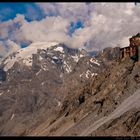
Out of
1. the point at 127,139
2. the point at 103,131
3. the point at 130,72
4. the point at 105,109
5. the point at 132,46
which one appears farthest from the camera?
the point at 132,46

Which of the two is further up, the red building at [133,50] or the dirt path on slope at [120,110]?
the red building at [133,50]

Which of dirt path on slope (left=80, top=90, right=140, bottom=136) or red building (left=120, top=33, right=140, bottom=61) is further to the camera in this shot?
red building (left=120, top=33, right=140, bottom=61)

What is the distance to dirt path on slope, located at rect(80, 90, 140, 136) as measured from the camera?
396ft

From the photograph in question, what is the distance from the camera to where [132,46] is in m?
163

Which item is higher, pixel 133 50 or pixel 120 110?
pixel 133 50

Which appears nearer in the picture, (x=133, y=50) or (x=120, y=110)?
(x=120, y=110)

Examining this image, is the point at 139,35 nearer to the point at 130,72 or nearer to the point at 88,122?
the point at 130,72

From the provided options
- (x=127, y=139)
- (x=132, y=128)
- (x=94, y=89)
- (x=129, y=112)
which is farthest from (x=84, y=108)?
(x=127, y=139)

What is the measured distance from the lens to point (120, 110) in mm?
124438

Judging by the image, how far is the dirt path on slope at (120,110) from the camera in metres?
121

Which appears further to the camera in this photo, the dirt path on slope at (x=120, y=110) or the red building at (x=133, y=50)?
the red building at (x=133, y=50)

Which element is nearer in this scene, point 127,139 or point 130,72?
point 127,139

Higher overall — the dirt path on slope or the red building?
the red building

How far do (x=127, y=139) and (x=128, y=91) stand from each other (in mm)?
128123
